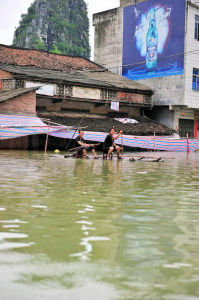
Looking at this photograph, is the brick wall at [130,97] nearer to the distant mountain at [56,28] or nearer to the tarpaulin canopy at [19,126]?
the tarpaulin canopy at [19,126]

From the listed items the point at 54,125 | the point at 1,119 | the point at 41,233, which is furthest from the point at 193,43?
the point at 41,233

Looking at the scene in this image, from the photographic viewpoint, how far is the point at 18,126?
74.6 feet

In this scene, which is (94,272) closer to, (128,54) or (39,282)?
(39,282)

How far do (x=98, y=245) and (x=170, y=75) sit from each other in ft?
97.7

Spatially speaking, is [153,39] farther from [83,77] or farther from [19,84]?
[19,84]

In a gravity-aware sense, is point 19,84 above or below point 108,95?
above

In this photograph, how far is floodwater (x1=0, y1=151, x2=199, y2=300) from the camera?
2.86 meters

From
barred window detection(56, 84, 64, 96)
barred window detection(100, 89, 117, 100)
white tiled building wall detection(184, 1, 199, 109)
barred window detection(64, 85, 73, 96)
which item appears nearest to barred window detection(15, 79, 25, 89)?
barred window detection(56, 84, 64, 96)

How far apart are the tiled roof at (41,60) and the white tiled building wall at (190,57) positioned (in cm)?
775

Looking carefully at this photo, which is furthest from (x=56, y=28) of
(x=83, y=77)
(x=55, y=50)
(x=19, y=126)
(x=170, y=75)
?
(x=19, y=126)

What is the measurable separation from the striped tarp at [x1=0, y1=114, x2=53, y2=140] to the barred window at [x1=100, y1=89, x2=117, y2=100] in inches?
307

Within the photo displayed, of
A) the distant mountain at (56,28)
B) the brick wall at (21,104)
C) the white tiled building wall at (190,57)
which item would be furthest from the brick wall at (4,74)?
the distant mountain at (56,28)

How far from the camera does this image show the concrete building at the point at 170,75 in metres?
31.6

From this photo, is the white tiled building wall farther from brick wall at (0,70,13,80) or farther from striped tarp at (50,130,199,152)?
brick wall at (0,70,13,80)
